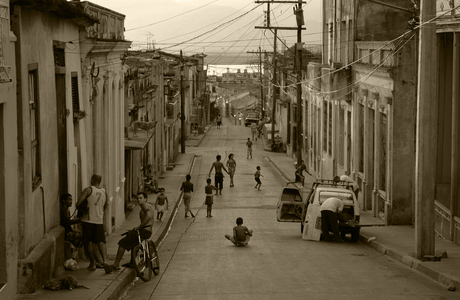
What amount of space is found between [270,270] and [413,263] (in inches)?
112

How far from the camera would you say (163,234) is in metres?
23.2

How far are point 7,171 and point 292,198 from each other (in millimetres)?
13213

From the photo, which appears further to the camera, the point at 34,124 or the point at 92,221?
the point at 92,221

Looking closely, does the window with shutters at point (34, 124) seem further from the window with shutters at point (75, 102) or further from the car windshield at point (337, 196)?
the car windshield at point (337, 196)

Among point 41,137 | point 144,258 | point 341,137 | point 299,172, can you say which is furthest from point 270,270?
point 299,172

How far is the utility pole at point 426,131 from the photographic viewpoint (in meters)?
15.2

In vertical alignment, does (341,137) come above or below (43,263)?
above

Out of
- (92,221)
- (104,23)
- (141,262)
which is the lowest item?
(141,262)

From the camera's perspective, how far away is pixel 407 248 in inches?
715

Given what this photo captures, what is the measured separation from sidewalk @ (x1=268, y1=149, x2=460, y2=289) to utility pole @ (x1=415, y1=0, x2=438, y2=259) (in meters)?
0.66

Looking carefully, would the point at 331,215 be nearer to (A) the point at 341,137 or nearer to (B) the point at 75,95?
(B) the point at 75,95

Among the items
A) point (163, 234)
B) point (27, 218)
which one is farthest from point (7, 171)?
point (163, 234)

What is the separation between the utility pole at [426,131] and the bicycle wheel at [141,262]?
5251 millimetres

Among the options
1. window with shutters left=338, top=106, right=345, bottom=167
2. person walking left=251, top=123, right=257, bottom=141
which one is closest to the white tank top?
window with shutters left=338, top=106, right=345, bottom=167
